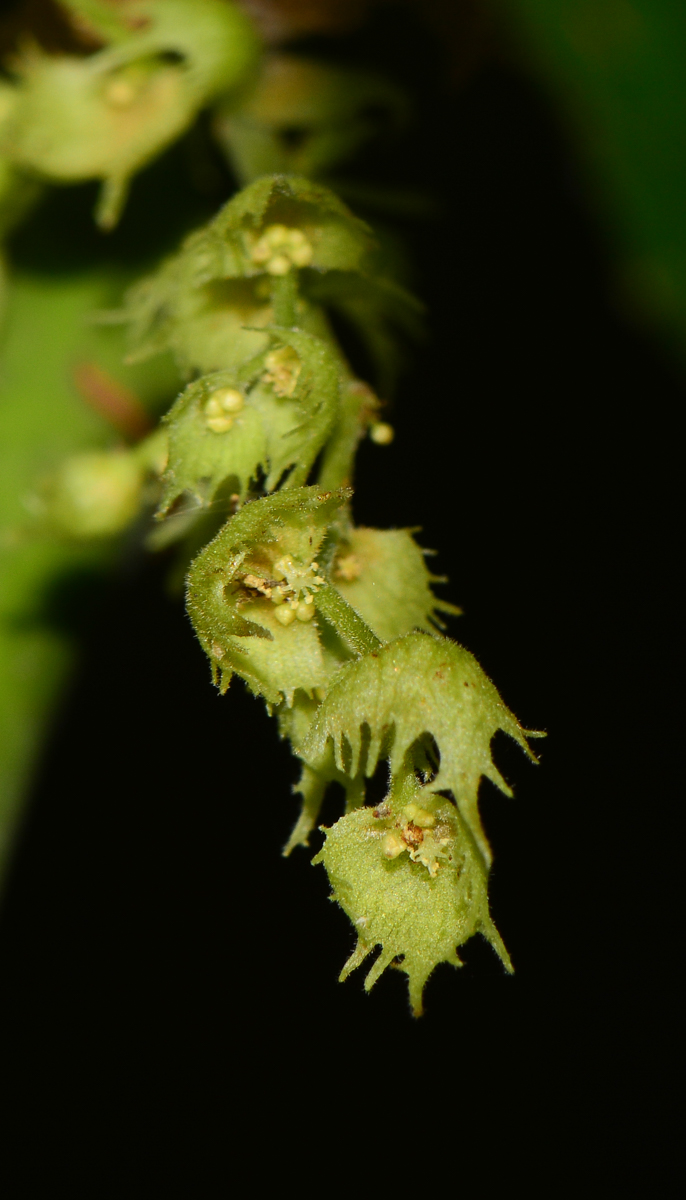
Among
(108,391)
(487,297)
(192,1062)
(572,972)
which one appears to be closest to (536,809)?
(572,972)

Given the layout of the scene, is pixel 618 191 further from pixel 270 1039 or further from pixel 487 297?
pixel 270 1039

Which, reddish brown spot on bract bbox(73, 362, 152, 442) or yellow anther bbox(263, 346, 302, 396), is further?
reddish brown spot on bract bbox(73, 362, 152, 442)

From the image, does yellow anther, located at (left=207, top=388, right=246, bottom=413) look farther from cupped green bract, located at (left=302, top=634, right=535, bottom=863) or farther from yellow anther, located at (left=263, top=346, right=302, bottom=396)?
cupped green bract, located at (left=302, top=634, right=535, bottom=863)

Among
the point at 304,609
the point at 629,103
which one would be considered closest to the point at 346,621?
the point at 304,609

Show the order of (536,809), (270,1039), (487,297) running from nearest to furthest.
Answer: (487,297)
(536,809)
(270,1039)

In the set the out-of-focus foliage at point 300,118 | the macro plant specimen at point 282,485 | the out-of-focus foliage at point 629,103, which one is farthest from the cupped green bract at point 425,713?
the out-of-focus foliage at point 300,118

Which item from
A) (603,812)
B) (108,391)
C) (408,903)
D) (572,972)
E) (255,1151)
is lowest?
(255,1151)

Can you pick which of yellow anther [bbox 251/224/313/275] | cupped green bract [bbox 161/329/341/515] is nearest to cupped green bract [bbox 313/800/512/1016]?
A: cupped green bract [bbox 161/329/341/515]
